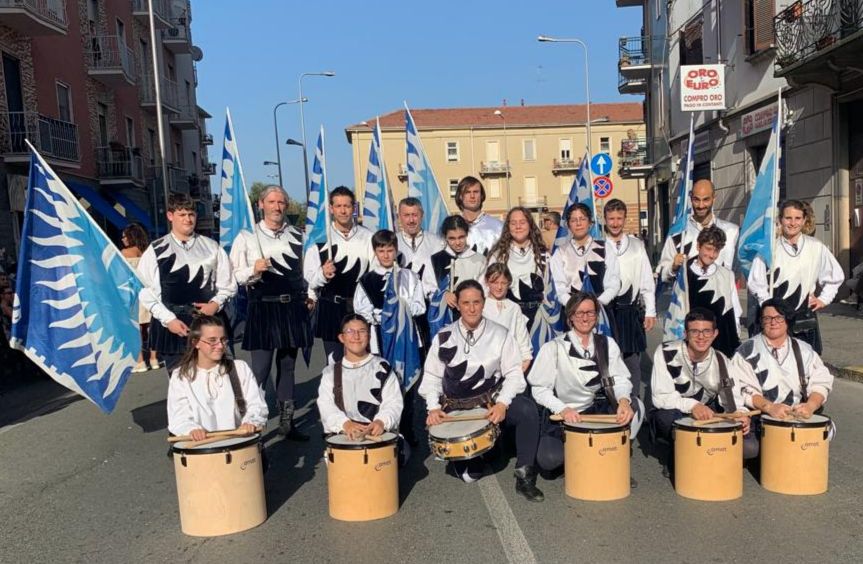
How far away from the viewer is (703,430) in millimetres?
4277

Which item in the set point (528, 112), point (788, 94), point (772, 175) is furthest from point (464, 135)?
point (772, 175)

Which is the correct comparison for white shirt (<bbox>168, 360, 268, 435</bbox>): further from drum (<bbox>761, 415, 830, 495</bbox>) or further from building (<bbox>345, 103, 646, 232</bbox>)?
building (<bbox>345, 103, 646, 232</bbox>)

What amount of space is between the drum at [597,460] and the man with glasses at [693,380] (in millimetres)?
549

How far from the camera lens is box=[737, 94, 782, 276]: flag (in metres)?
5.80

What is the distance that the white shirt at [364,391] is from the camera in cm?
475

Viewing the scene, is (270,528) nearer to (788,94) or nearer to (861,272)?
(861,272)

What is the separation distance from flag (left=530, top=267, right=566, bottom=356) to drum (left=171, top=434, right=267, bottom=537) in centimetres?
252

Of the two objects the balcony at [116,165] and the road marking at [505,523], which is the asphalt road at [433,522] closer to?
the road marking at [505,523]

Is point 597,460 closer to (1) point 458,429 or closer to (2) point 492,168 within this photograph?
(1) point 458,429

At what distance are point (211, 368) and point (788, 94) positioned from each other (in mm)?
14902

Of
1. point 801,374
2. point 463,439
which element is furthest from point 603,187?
point 463,439

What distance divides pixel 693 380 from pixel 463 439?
1.73 metres

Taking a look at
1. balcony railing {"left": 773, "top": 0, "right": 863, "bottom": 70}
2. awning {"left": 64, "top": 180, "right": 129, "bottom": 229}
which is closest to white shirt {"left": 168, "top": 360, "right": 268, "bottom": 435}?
balcony railing {"left": 773, "top": 0, "right": 863, "bottom": 70}

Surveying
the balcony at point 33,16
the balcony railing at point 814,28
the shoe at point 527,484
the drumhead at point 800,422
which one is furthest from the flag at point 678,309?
the balcony at point 33,16
